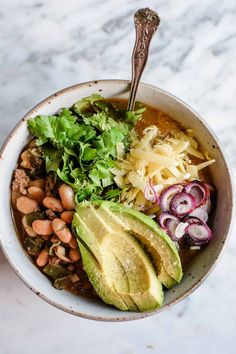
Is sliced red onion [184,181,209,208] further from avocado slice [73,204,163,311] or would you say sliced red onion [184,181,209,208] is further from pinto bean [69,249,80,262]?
pinto bean [69,249,80,262]

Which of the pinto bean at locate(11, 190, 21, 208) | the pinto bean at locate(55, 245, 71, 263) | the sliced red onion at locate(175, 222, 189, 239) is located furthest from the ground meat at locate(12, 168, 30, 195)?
the sliced red onion at locate(175, 222, 189, 239)

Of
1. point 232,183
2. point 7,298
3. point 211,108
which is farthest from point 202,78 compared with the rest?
point 7,298

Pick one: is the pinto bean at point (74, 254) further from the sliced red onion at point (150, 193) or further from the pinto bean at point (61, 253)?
the sliced red onion at point (150, 193)

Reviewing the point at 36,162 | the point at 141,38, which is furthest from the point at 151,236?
the point at 141,38

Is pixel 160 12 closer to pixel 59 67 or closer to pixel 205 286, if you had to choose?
pixel 59 67

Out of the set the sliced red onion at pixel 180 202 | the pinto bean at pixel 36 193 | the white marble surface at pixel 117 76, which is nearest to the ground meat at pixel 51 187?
the pinto bean at pixel 36 193

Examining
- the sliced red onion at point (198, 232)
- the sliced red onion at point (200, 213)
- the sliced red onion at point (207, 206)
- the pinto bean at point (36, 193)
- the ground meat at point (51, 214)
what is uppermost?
the pinto bean at point (36, 193)

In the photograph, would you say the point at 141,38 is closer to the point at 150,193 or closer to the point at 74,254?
the point at 150,193

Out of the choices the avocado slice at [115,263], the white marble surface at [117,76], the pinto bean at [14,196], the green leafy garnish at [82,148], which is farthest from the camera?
the white marble surface at [117,76]
